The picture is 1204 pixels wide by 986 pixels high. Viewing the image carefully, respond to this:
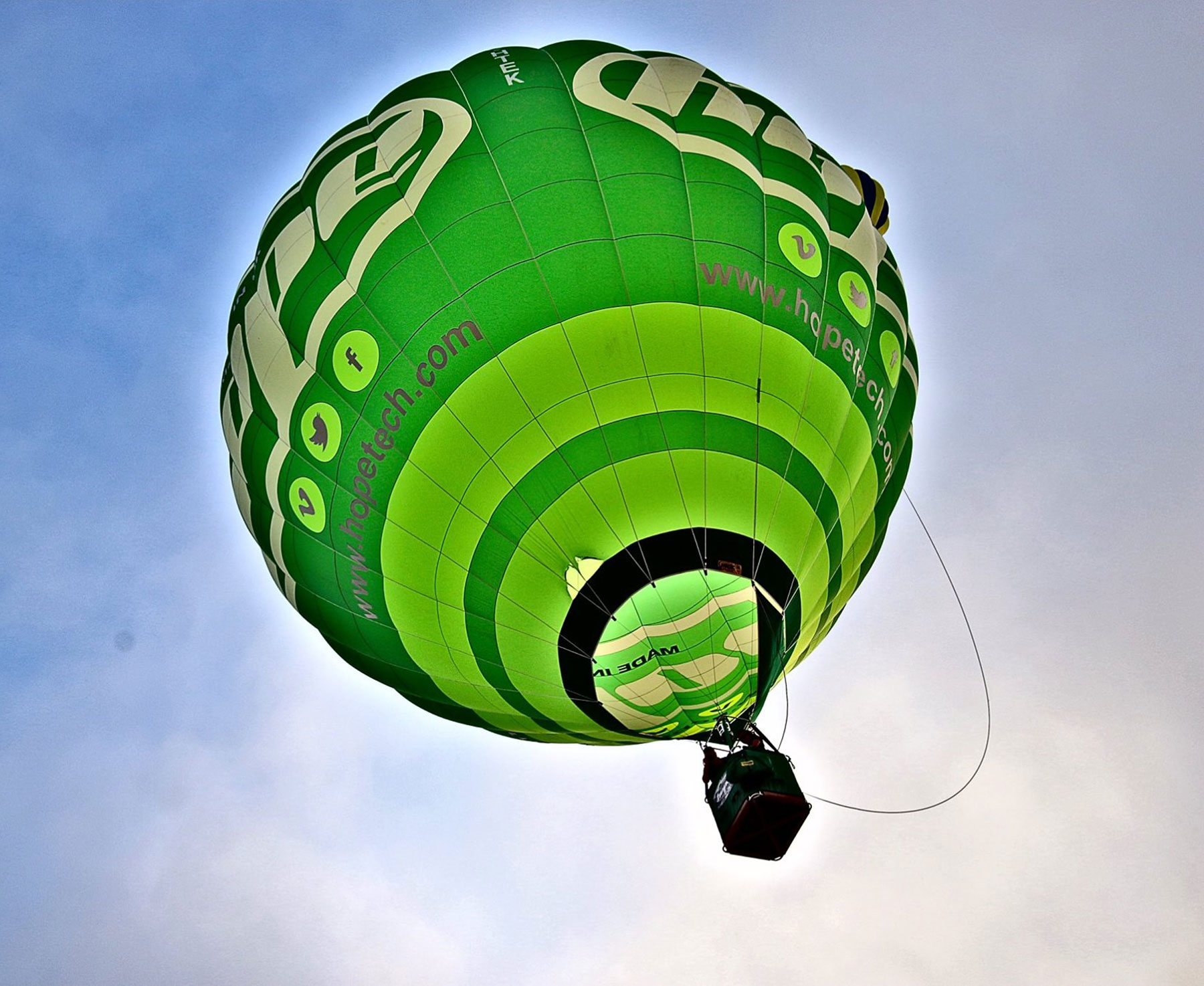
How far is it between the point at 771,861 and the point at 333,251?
189 inches

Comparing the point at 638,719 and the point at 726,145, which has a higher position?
the point at 726,145

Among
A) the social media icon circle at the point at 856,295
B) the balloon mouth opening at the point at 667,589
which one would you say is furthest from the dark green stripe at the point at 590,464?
the social media icon circle at the point at 856,295

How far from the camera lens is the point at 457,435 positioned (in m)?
5.84

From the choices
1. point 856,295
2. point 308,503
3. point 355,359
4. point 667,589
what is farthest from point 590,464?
point 856,295

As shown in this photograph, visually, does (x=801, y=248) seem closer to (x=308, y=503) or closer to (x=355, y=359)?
(x=355, y=359)

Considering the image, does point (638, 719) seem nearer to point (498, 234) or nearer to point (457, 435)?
point (457, 435)

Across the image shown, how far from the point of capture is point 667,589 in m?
5.93

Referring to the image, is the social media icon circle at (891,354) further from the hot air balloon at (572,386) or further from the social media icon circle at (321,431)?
the social media icon circle at (321,431)

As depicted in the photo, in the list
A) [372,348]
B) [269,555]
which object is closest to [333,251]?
[372,348]

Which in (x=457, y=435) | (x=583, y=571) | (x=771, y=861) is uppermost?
(x=457, y=435)

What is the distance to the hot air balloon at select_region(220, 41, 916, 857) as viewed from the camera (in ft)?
19.2

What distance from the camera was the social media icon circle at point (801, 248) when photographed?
6285mm

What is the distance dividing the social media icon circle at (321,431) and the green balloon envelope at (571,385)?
0.02 meters

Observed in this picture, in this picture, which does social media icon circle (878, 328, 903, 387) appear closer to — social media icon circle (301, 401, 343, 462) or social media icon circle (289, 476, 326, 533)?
social media icon circle (301, 401, 343, 462)
